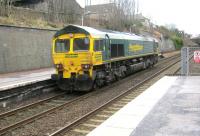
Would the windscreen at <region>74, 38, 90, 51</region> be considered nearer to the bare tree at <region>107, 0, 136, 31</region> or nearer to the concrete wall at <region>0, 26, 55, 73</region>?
the concrete wall at <region>0, 26, 55, 73</region>

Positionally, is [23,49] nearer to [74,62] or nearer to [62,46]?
[62,46]

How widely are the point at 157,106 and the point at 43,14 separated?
972 inches

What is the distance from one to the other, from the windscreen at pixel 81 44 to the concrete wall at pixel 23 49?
8.22 m


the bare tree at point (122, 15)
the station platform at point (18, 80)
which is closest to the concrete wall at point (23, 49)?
the station platform at point (18, 80)

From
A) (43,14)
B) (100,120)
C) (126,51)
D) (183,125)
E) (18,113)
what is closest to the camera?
(183,125)

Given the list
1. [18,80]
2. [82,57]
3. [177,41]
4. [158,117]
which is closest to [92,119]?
[158,117]

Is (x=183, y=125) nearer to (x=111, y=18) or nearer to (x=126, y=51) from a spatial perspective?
(x=126, y=51)

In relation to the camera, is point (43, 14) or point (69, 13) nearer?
point (43, 14)

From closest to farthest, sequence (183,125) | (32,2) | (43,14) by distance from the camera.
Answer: (183,125) < (43,14) < (32,2)

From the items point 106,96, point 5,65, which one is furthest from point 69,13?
point 106,96

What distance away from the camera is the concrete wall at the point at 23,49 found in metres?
22.7

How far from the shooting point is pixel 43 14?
3359 cm

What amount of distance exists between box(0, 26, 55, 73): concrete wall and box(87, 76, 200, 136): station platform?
40.1 ft

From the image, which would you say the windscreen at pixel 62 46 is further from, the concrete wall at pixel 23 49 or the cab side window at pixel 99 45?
the concrete wall at pixel 23 49
